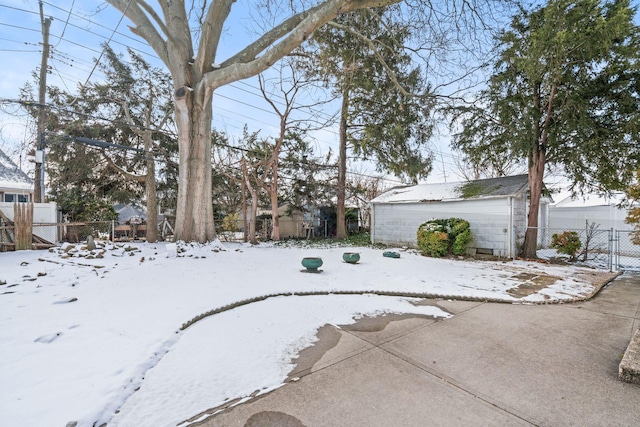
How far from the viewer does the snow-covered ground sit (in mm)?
1886

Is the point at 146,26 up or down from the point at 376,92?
up

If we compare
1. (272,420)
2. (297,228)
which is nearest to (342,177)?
(297,228)

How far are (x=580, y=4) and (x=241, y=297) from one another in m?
9.97

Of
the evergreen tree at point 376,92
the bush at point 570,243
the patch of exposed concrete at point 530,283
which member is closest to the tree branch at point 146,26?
the evergreen tree at point 376,92

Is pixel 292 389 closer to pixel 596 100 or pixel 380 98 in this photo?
pixel 596 100

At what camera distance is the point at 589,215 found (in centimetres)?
1213

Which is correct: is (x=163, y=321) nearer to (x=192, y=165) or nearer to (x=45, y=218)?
(x=192, y=165)

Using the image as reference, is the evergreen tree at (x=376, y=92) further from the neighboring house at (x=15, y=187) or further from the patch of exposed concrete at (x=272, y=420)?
the neighboring house at (x=15, y=187)

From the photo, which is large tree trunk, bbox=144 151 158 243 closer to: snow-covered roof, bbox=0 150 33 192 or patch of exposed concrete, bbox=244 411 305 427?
snow-covered roof, bbox=0 150 33 192

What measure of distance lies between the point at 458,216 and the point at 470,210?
468 millimetres

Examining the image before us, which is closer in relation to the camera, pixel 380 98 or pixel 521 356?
pixel 521 356

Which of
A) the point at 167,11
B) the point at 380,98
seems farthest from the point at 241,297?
the point at 380,98

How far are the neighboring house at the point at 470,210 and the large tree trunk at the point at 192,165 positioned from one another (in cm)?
787

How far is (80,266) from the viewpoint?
5406 millimetres
